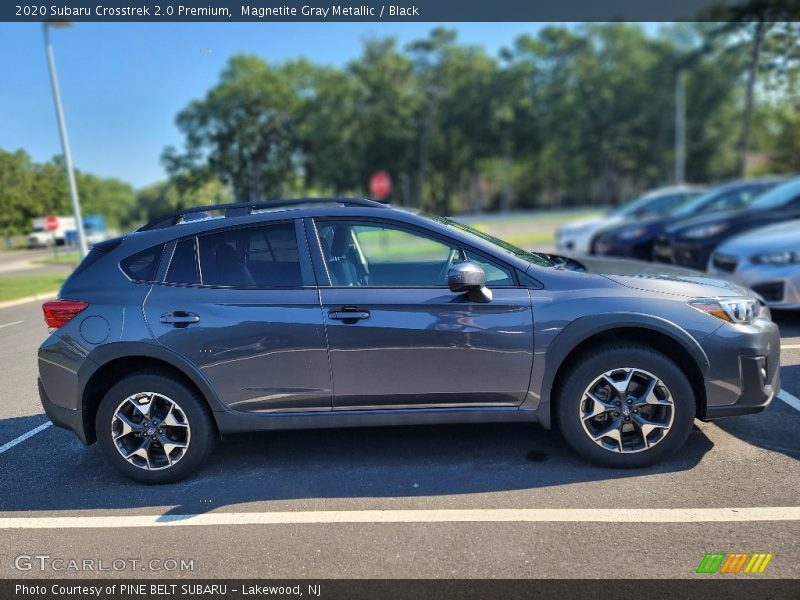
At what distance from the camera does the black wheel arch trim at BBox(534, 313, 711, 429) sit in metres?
3.44

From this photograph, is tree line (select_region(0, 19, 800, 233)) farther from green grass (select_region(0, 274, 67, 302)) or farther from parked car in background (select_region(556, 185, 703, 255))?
green grass (select_region(0, 274, 67, 302))

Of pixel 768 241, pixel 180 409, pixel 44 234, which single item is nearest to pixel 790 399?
pixel 768 241

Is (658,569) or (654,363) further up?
(654,363)

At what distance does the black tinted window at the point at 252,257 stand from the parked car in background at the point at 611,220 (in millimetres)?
11010

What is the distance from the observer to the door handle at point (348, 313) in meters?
3.48

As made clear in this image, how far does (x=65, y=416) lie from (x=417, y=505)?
7.19 ft

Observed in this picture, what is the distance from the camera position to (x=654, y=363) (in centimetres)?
348

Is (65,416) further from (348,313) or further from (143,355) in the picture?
(348,313)

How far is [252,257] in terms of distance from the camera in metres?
Result: 3.69

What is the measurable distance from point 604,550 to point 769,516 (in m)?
0.93
